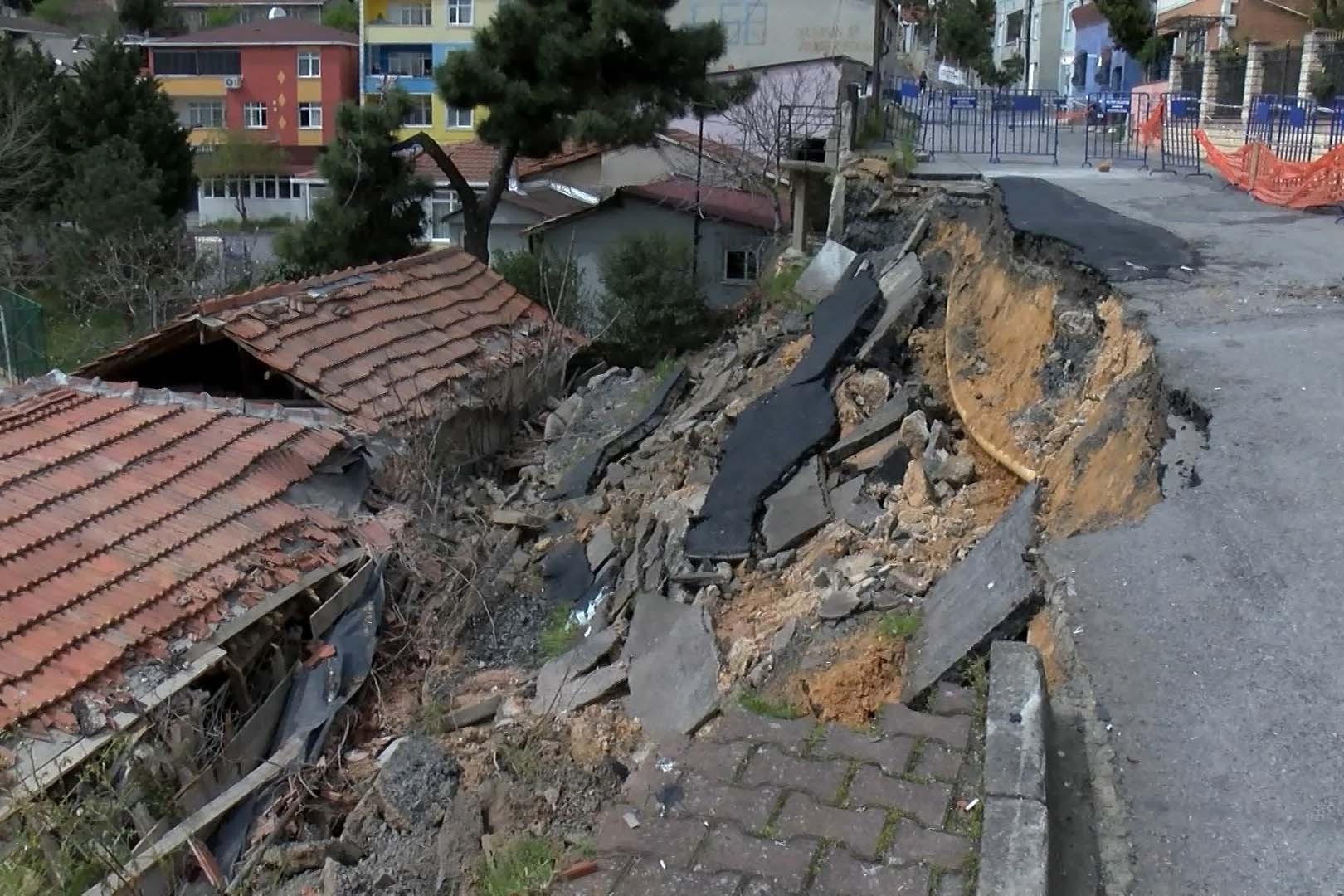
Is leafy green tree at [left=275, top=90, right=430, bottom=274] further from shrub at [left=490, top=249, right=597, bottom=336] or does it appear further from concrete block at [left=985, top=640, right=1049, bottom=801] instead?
concrete block at [left=985, top=640, right=1049, bottom=801]

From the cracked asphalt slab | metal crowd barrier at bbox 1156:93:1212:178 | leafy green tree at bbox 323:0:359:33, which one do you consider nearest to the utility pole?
leafy green tree at bbox 323:0:359:33

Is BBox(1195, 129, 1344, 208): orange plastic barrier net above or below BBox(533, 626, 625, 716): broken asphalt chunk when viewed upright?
above

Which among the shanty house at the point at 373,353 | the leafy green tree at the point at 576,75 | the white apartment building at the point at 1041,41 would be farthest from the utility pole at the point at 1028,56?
the shanty house at the point at 373,353

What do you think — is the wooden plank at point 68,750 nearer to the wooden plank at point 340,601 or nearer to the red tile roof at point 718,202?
the wooden plank at point 340,601

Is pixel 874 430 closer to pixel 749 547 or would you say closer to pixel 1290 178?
pixel 749 547

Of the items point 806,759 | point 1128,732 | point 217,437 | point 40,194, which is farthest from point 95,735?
point 40,194

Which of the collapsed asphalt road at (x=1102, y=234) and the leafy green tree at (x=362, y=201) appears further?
the leafy green tree at (x=362, y=201)

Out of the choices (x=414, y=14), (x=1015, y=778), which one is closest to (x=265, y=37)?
(x=414, y=14)
